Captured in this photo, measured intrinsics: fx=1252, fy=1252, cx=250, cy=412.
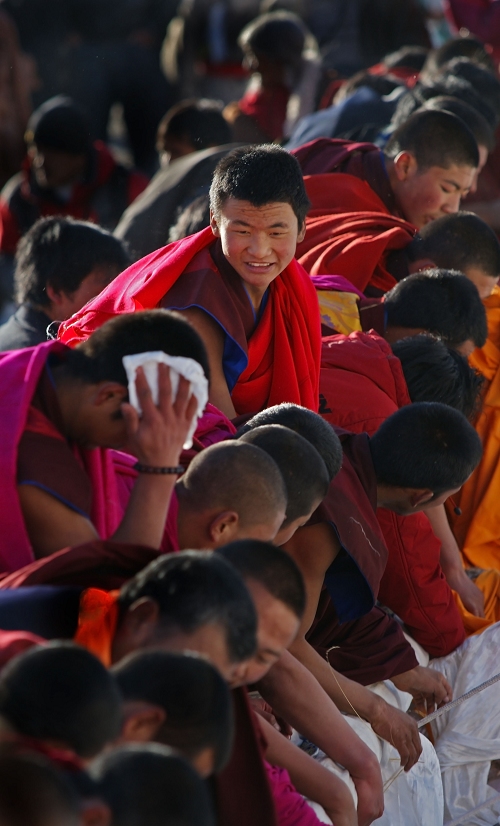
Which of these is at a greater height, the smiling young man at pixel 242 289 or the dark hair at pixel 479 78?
the smiling young man at pixel 242 289

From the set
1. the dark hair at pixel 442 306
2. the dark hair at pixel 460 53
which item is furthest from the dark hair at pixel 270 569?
the dark hair at pixel 460 53

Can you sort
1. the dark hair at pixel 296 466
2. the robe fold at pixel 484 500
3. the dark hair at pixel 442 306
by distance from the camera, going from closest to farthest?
the dark hair at pixel 296 466 < the dark hair at pixel 442 306 < the robe fold at pixel 484 500

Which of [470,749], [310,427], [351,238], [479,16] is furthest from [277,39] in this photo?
[470,749]

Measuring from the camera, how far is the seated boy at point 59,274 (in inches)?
154

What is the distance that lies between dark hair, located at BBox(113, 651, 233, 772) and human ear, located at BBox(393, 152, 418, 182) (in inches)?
141

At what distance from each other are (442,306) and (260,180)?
0.89 m

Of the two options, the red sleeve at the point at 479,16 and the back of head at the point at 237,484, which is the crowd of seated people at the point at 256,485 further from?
the red sleeve at the point at 479,16

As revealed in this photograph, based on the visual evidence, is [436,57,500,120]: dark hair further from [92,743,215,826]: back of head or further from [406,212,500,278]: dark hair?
[92,743,215,826]: back of head

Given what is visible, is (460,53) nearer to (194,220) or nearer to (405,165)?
(405,165)

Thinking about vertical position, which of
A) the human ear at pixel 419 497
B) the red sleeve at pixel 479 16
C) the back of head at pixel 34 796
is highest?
the back of head at pixel 34 796

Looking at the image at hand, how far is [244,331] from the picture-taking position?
332 cm

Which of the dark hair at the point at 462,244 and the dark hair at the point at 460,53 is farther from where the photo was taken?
the dark hair at the point at 460,53

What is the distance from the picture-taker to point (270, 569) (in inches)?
81.7

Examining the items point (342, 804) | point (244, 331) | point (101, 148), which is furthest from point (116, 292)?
point (101, 148)
